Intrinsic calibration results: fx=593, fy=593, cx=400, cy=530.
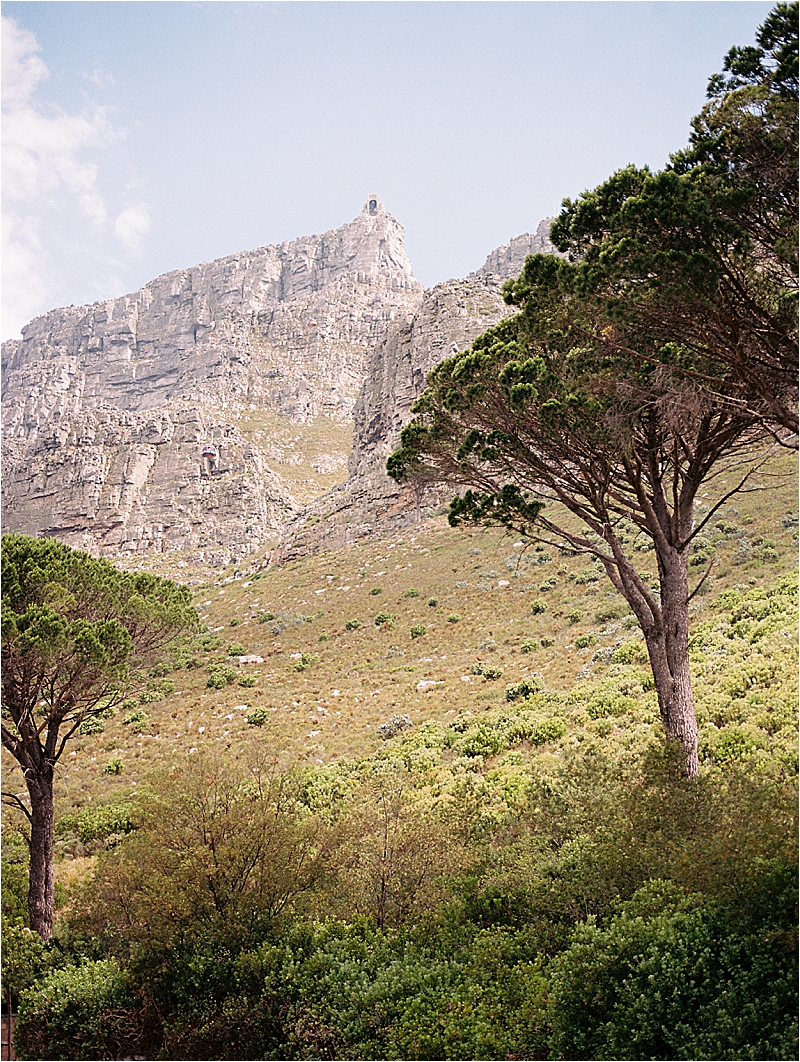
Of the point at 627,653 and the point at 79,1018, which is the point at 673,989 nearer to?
the point at 79,1018

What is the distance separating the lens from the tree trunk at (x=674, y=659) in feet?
28.4

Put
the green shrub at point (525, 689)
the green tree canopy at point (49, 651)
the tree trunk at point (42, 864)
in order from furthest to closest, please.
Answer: the green shrub at point (525, 689) → the tree trunk at point (42, 864) → the green tree canopy at point (49, 651)

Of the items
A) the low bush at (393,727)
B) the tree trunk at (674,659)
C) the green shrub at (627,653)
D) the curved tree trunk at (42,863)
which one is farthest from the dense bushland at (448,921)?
the low bush at (393,727)

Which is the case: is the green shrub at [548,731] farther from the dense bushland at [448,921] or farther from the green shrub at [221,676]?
the green shrub at [221,676]

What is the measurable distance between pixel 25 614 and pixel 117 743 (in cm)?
1414

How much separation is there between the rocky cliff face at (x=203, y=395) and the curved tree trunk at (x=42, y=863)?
63059 millimetres

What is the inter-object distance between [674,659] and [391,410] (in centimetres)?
5300

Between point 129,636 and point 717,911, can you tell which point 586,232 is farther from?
point 129,636

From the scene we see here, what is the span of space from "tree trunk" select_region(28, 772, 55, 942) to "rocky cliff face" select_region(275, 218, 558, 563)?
121 feet

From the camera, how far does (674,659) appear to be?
350 inches

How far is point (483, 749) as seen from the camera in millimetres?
15141

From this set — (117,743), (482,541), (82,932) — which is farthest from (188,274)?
(82,932)

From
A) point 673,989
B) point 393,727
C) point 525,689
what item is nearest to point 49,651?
point 673,989

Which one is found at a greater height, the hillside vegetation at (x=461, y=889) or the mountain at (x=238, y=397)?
the mountain at (x=238, y=397)
